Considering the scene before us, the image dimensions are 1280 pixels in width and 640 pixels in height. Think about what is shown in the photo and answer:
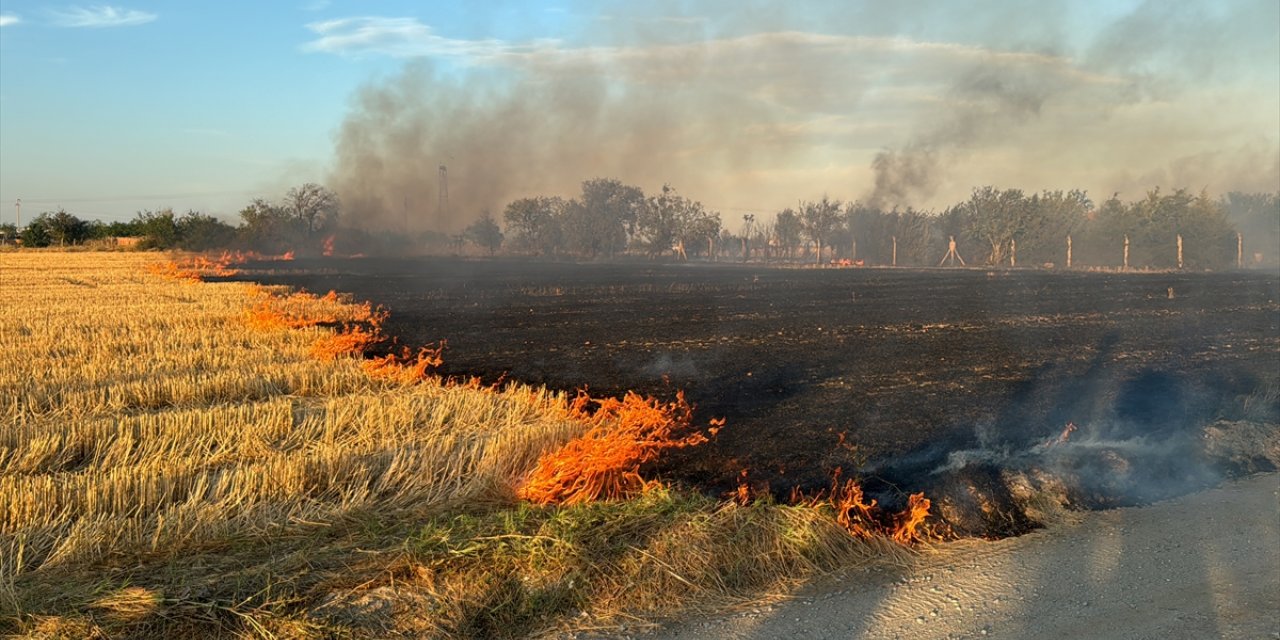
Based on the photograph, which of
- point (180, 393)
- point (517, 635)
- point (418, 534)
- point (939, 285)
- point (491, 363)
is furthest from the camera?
point (939, 285)

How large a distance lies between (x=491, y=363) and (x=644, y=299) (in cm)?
1473

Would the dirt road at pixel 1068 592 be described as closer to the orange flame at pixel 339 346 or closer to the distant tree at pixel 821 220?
the orange flame at pixel 339 346


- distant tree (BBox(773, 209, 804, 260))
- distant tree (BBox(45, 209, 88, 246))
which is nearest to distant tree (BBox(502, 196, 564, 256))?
distant tree (BBox(773, 209, 804, 260))

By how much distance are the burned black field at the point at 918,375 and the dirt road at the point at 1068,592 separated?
742mm

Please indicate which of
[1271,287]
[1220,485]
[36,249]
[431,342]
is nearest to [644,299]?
[431,342]

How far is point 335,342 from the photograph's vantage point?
14.4 metres

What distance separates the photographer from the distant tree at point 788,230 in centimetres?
8788

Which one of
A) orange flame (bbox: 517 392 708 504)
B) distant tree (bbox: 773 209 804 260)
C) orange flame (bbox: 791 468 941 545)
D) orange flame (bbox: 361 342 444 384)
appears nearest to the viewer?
orange flame (bbox: 791 468 941 545)

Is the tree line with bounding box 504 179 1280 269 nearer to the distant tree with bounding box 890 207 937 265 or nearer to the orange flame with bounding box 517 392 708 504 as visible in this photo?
the distant tree with bounding box 890 207 937 265

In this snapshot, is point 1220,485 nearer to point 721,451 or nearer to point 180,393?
point 721,451

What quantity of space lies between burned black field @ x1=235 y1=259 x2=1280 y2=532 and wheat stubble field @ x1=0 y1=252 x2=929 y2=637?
3.28 ft

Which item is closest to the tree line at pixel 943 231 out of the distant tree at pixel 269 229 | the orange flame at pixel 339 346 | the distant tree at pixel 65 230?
the distant tree at pixel 269 229

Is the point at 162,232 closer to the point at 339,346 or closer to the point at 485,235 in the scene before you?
the point at 485,235

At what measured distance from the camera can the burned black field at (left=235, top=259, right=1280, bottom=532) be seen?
7.39 metres
